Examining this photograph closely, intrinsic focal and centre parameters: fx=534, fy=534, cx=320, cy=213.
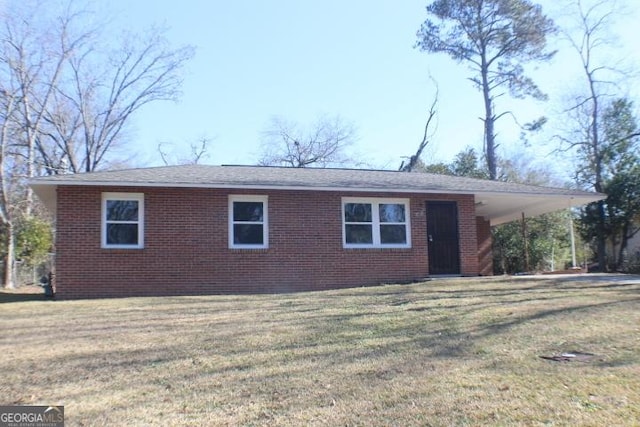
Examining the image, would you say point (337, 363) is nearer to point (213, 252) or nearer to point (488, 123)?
point (213, 252)

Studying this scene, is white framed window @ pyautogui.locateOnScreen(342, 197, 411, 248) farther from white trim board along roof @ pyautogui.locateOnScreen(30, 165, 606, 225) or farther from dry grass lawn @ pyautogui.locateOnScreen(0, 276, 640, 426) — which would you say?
dry grass lawn @ pyautogui.locateOnScreen(0, 276, 640, 426)

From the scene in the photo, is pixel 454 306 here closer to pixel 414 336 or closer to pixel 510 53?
pixel 414 336

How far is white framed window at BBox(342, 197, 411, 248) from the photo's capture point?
14734 mm

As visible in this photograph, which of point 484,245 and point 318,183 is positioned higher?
point 318,183

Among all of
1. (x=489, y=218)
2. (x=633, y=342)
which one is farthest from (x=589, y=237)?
(x=633, y=342)

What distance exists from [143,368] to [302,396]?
1.99 metres

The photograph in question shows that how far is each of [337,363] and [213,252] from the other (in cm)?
833

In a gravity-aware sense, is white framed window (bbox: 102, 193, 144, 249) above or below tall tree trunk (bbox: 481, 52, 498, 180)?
below

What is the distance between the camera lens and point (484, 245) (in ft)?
69.2

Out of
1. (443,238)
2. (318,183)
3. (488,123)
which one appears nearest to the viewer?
(318,183)

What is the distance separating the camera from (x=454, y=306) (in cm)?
906

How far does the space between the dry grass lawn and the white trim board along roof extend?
401 cm

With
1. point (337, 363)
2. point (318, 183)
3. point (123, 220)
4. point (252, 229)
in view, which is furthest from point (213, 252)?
point (337, 363)

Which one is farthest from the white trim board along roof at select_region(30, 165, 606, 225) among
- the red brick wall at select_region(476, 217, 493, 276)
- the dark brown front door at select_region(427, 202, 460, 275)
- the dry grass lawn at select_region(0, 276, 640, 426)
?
the dry grass lawn at select_region(0, 276, 640, 426)
